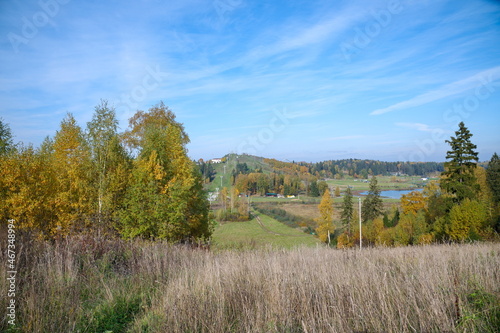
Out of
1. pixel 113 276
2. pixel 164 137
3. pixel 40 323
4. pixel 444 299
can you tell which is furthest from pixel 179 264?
pixel 164 137

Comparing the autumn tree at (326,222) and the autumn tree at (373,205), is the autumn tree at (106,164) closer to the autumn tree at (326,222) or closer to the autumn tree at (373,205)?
the autumn tree at (326,222)

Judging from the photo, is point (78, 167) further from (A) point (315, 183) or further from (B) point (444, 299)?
(A) point (315, 183)

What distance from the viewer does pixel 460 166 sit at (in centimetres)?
3061

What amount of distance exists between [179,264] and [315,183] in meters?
111

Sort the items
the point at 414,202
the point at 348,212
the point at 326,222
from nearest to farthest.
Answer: the point at 326,222, the point at 414,202, the point at 348,212

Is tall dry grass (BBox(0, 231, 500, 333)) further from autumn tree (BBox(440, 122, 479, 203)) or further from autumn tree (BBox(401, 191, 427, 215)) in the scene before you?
autumn tree (BBox(401, 191, 427, 215))

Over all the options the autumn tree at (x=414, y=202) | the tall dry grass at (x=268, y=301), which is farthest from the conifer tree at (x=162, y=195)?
the autumn tree at (x=414, y=202)

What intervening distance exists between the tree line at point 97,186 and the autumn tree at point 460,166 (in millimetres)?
28360

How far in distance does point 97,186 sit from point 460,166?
114ft

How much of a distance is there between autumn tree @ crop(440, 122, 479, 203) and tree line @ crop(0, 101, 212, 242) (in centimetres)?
2836

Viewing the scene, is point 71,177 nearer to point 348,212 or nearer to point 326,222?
point 326,222

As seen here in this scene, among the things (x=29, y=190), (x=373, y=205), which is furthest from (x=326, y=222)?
(x=29, y=190)

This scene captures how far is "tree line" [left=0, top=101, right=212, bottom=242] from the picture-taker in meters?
13.9

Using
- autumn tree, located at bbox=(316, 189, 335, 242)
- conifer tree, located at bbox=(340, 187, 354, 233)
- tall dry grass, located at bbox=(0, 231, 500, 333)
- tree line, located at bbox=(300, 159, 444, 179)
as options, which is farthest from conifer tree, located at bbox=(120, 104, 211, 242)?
tree line, located at bbox=(300, 159, 444, 179)
